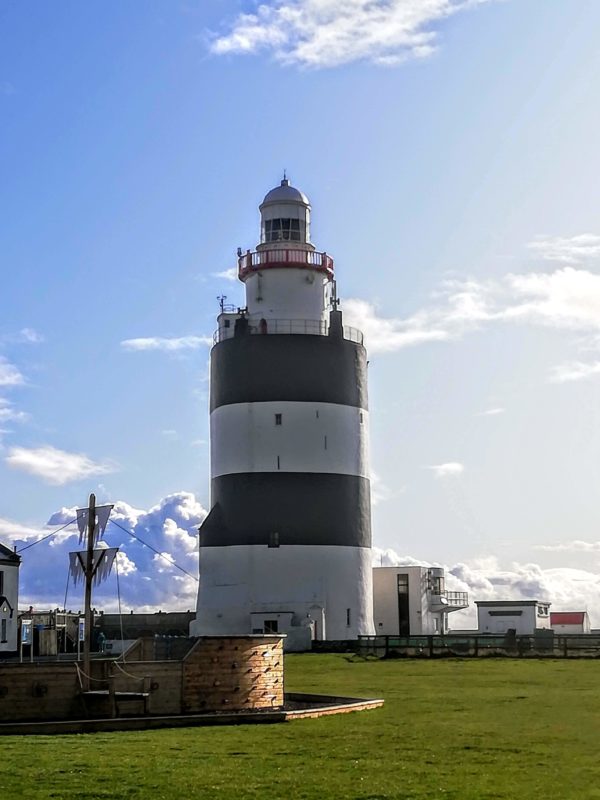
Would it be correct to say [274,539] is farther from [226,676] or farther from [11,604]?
[226,676]

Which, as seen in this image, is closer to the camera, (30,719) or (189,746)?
(189,746)

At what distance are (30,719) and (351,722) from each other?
6.34 meters

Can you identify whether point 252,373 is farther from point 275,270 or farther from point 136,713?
point 136,713

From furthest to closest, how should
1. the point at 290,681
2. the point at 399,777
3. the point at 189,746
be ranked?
1. the point at 290,681
2. the point at 189,746
3. the point at 399,777

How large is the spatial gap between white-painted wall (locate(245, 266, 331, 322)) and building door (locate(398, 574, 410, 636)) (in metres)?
14.1

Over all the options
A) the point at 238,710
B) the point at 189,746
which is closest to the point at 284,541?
the point at 238,710

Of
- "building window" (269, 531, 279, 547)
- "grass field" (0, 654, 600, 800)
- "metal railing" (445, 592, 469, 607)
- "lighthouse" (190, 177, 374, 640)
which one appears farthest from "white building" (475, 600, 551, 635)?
"grass field" (0, 654, 600, 800)

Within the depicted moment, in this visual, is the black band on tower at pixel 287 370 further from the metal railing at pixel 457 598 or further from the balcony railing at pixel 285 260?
the metal railing at pixel 457 598

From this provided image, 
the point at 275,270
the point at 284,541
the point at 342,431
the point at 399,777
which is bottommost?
Answer: the point at 399,777

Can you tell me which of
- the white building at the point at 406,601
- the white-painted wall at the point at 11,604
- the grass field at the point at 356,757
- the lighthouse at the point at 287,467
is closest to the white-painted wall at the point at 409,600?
the white building at the point at 406,601

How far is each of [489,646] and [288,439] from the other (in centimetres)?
1509

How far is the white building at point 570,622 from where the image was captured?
2842 inches

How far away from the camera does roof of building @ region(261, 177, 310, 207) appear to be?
2318 inches

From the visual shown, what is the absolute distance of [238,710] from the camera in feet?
79.2
